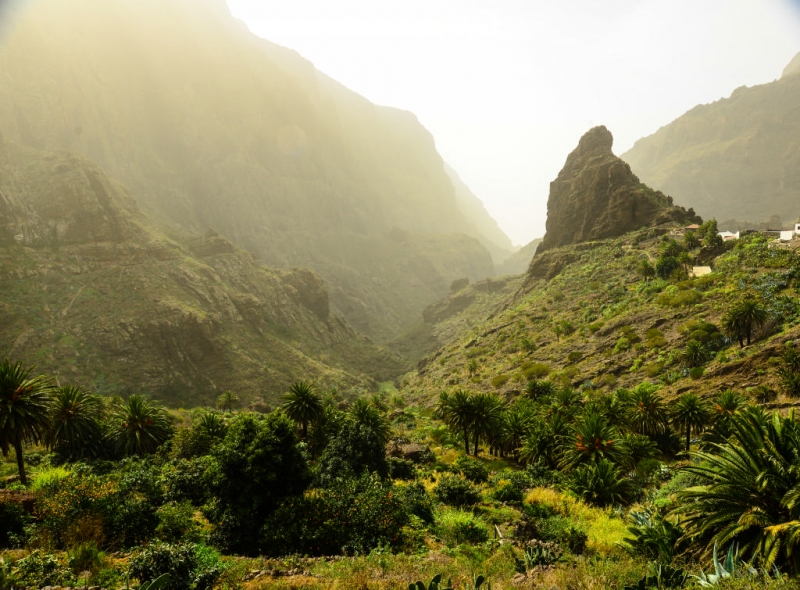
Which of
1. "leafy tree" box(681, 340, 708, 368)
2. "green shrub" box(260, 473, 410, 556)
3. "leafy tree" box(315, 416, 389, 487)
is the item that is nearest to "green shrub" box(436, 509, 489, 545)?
"green shrub" box(260, 473, 410, 556)

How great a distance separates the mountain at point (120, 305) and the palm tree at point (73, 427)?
128ft

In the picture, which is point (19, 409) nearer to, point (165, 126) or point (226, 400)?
point (226, 400)

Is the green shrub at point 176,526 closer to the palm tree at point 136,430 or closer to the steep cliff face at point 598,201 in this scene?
→ the palm tree at point 136,430

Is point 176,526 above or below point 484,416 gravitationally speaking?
above

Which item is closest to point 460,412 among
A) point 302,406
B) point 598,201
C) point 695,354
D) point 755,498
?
point 302,406

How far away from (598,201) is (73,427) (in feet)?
367

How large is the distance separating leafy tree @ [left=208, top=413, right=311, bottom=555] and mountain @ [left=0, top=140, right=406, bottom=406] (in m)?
61.6

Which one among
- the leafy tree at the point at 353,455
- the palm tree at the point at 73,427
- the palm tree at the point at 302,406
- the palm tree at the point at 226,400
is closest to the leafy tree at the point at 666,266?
the leafy tree at the point at 353,455

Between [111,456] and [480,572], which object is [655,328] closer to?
[480,572]

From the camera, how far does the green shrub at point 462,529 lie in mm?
17830

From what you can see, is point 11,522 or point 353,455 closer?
point 11,522

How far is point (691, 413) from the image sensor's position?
3067 centimetres

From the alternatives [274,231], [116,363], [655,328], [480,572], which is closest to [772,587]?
[480,572]

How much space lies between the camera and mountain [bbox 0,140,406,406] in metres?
68.1
